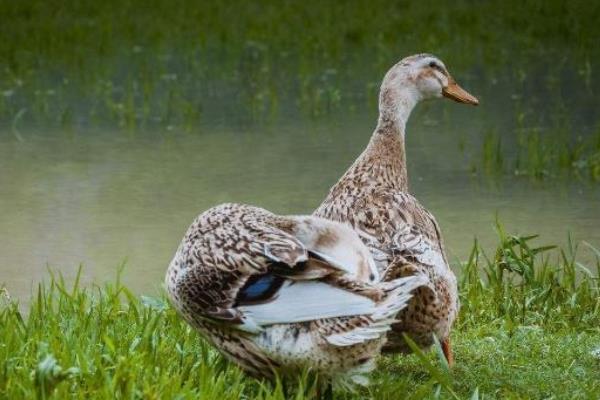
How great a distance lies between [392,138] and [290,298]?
188 cm

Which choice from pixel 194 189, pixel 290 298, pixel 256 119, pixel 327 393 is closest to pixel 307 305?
pixel 290 298

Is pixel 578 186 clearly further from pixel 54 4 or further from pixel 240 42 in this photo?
pixel 54 4

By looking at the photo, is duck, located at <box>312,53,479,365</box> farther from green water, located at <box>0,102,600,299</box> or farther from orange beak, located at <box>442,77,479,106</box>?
green water, located at <box>0,102,600,299</box>

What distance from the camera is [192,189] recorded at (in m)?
9.12

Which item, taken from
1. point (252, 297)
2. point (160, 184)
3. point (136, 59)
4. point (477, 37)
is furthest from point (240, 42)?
point (252, 297)

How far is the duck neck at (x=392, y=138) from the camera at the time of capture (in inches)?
254

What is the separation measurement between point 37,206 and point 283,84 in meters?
4.47

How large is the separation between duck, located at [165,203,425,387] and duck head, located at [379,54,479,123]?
5.48ft

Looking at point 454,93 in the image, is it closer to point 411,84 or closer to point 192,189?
point 411,84

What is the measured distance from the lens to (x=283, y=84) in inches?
508

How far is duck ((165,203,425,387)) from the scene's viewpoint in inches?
191

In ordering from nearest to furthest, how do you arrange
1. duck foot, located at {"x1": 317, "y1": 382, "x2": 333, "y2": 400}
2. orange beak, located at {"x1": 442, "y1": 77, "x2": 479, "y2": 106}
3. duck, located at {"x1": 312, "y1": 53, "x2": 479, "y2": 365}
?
duck foot, located at {"x1": 317, "y1": 382, "x2": 333, "y2": 400} < duck, located at {"x1": 312, "y1": 53, "x2": 479, "y2": 365} < orange beak, located at {"x1": 442, "y1": 77, "x2": 479, "y2": 106}

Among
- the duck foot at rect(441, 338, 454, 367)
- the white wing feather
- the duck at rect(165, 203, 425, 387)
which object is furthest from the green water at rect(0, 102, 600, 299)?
the white wing feather

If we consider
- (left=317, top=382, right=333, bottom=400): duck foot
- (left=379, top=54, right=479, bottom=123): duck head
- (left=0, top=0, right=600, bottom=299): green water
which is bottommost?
(left=317, top=382, right=333, bottom=400): duck foot
